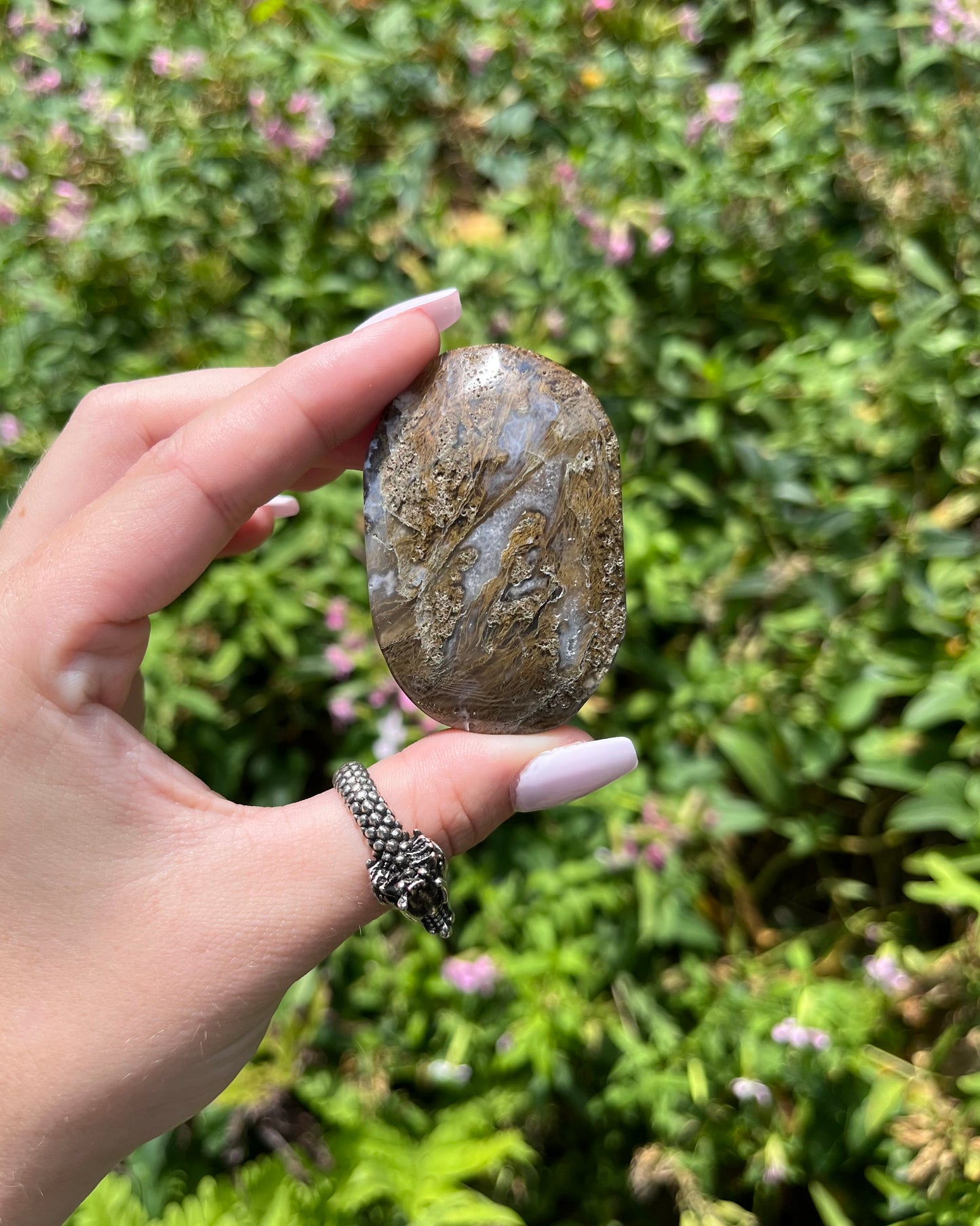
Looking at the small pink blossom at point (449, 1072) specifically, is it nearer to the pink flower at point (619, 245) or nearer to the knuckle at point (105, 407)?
the knuckle at point (105, 407)

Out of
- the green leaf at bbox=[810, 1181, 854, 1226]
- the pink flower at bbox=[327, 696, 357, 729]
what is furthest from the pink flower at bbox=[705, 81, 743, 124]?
the green leaf at bbox=[810, 1181, 854, 1226]

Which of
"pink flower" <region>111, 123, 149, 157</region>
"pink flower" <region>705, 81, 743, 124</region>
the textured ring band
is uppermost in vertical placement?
"pink flower" <region>111, 123, 149, 157</region>

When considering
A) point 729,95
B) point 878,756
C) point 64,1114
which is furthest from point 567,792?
point 729,95

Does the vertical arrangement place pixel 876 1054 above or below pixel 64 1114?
below

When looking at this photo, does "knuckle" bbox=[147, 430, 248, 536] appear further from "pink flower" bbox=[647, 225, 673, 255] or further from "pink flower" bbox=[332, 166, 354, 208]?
"pink flower" bbox=[332, 166, 354, 208]

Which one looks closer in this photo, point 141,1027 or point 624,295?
point 141,1027

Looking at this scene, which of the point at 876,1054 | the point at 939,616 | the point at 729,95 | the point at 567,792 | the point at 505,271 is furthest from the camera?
the point at 505,271

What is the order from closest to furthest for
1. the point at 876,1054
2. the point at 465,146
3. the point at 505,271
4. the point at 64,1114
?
the point at 64,1114
the point at 876,1054
the point at 505,271
the point at 465,146

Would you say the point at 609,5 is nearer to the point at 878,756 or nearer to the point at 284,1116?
the point at 878,756
